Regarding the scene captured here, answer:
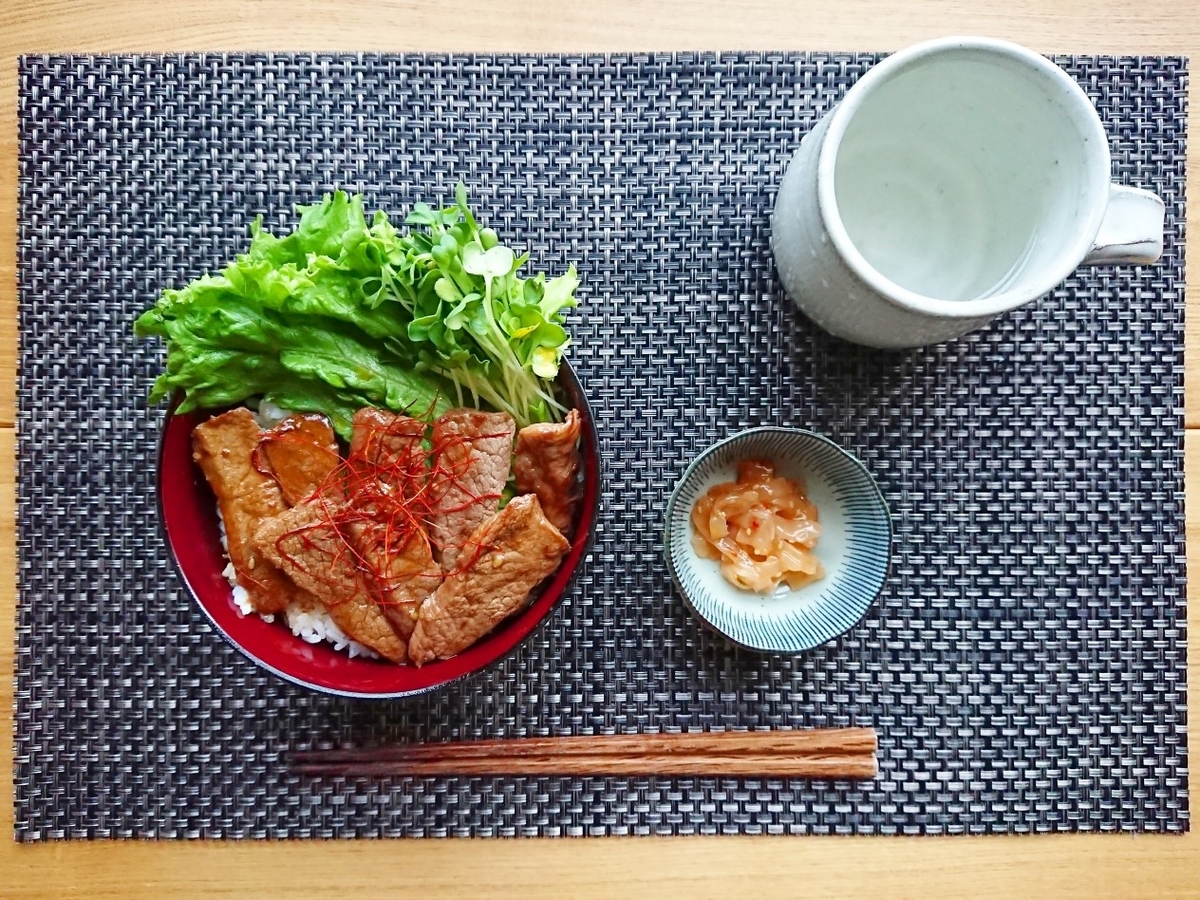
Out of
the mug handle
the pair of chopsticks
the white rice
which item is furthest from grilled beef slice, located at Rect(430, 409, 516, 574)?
the mug handle

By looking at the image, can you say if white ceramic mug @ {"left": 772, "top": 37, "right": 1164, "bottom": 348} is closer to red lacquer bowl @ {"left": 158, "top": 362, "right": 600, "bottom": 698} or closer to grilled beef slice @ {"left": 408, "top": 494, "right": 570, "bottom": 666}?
red lacquer bowl @ {"left": 158, "top": 362, "right": 600, "bottom": 698}

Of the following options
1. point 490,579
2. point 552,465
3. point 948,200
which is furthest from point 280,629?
point 948,200

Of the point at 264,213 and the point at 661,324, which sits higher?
the point at 264,213

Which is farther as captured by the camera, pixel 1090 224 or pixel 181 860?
pixel 181 860

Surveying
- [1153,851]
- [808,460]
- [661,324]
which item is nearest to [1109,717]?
[1153,851]

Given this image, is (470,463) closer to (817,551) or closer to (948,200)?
(817,551)

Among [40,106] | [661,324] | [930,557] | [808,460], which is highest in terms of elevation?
[40,106]

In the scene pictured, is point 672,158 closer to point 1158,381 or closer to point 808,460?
point 808,460

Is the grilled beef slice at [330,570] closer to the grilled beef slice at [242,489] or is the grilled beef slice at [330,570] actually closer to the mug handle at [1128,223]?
the grilled beef slice at [242,489]

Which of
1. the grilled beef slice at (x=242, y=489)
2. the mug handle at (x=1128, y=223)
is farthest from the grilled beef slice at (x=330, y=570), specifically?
the mug handle at (x=1128, y=223)
